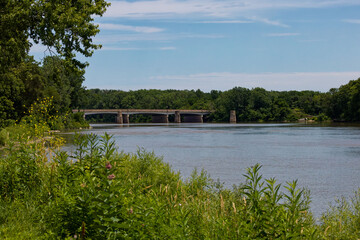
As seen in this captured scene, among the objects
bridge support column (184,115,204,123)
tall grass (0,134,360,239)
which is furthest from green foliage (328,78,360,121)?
tall grass (0,134,360,239)

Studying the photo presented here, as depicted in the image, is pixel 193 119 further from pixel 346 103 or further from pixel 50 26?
pixel 50 26

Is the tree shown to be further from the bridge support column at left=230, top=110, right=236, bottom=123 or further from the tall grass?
the bridge support column at left=230, top=110, right=236, bottom=123

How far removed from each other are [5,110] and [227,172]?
124 feet

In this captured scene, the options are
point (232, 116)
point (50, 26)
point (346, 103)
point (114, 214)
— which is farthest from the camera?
point (232, 116)

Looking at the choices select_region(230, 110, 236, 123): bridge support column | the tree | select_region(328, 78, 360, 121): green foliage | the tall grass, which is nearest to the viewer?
the tall grass

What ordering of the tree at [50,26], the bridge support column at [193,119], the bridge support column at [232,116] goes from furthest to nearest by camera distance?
the bridge support column at [193,119], the bridge support column at [232,116], the tree at [50,26]

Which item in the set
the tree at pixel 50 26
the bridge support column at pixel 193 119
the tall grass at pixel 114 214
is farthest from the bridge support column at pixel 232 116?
the tall grass at pixel 114 214

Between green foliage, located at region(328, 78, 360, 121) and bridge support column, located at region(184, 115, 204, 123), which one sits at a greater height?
green foliage, located at region(328, 78, 360, 121)

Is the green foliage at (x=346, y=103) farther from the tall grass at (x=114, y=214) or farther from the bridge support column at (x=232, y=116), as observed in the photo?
the tall grass at (x=114, y=214)

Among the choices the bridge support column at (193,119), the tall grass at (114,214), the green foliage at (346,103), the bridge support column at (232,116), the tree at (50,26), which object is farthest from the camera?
the bridge support column at (193,119)

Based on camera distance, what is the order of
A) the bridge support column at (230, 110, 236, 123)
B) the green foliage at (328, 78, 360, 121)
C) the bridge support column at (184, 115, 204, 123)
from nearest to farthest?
the green foliage at (328, 78, 360, 121) < the bridge support column at (230, 110, 236, 123) < the bridge support column at (184, 115, 204, 123)

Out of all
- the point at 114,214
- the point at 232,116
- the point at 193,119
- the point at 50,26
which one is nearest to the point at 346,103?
the point at 232,116

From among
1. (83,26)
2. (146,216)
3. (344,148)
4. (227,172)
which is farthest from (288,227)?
(344,148)

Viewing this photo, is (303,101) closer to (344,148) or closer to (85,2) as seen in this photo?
(344,148)
